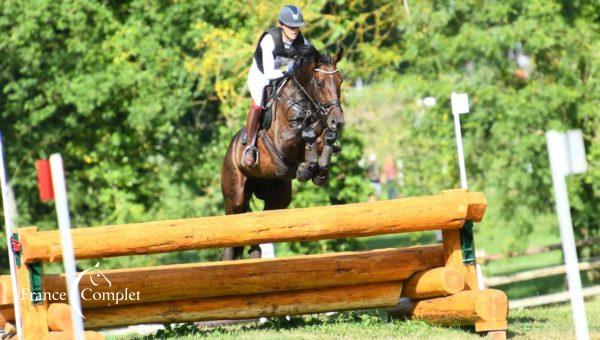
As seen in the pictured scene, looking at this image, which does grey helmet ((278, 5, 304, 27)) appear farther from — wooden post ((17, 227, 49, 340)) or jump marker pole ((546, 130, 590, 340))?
jump marker pole ((546, 130, 590, 340))

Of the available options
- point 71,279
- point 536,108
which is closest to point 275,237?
point 71,279

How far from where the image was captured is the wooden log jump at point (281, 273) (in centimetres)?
745

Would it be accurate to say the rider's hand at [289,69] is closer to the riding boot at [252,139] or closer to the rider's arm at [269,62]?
the rider's arm at [269,62]

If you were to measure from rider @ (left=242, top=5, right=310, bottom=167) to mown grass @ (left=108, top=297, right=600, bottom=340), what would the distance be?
145 cm

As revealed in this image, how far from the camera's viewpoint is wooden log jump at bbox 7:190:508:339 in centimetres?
745

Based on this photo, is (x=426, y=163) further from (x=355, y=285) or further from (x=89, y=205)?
(x=355, y=285)

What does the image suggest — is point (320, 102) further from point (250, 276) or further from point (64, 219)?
point (64, 219)

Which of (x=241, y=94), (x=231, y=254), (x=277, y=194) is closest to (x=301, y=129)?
(x=277, y=194)

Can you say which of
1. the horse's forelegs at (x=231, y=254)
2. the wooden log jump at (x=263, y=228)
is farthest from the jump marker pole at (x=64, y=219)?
the horse's forelegs at (x=231, y=254)

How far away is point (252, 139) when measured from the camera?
30.6ft

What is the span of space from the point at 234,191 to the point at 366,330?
6.86ft

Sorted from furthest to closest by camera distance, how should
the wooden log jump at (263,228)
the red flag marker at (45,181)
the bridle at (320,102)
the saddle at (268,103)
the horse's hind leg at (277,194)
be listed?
the horse's hind leg at (277,194) < the saddle at (268,103) < the bridle at (320,102) < the wooden log jump at (263,228) < the red flag marker at (45,181)

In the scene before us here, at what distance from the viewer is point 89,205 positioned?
1905 centimetres

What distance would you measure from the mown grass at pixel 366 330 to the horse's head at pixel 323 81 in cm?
151
